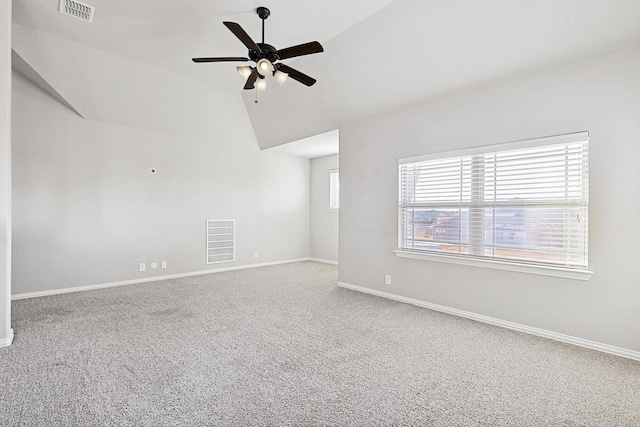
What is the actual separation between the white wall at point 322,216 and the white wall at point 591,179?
2775 mm

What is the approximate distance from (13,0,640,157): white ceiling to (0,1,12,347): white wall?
28.1 inches

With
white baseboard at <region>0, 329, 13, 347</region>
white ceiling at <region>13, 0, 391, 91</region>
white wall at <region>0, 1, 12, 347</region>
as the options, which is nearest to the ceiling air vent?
white ceiling at <region>13, 0, 391, 91</region>

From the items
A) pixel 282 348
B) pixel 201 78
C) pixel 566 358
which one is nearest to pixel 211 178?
pixel 201 78

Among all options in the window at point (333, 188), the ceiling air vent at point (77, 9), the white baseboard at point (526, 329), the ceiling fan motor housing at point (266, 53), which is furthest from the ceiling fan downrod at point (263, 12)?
the window at point (333, 188)

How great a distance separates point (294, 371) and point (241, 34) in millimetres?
2756

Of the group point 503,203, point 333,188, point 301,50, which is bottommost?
point 503,203

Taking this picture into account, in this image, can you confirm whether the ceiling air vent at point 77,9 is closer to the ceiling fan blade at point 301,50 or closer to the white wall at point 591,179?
the ceiling fan blade at point 301,50

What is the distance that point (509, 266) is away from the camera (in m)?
3.17

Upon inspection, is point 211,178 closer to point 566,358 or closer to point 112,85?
point 112,85

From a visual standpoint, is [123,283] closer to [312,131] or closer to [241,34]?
[312,131]

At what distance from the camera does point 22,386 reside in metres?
2.07

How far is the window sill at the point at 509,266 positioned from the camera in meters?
2.78

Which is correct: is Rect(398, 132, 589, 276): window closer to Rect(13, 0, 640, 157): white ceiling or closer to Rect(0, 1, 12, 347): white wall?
Rect(13, 0, 640, 157): white ceiling

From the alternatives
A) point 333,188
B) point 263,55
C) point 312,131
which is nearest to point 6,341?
point 263,55
